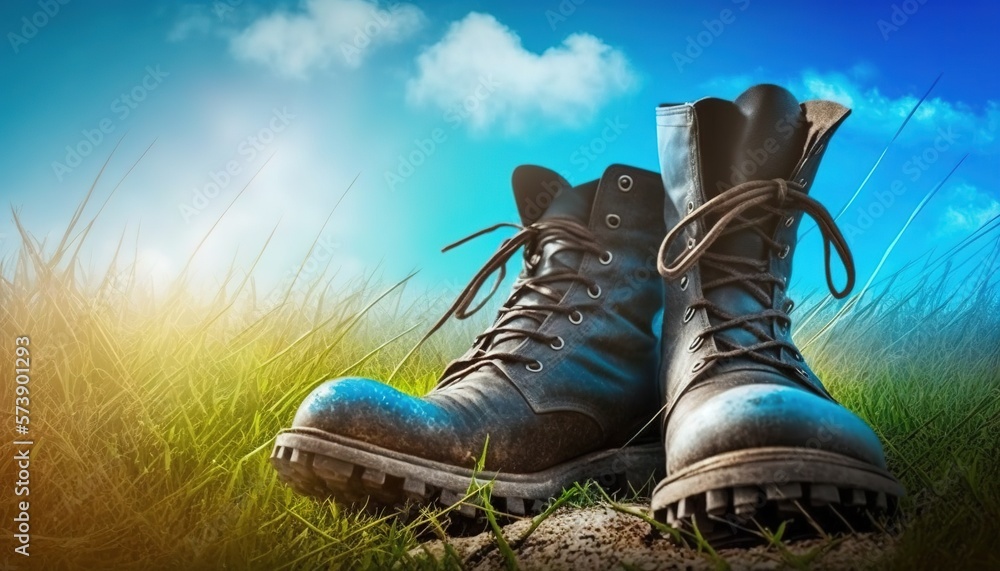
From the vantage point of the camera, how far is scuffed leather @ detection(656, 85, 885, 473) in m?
1.52

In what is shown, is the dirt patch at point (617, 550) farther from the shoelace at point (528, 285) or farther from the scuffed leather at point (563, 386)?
the shoelace at point (528, 285)

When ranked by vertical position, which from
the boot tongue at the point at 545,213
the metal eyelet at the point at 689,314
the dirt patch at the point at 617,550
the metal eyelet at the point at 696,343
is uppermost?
the boot tongue at the point at 545,213

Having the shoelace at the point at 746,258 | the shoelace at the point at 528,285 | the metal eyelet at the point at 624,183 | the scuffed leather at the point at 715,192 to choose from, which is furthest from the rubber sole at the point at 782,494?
the metal eyelet at the point at 624,183

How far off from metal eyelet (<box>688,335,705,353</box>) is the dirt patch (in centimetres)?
38

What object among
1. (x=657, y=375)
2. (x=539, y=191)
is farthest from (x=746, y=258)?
(x=539, y=191)

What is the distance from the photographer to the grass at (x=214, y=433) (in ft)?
4.43

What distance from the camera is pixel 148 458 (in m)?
1.74

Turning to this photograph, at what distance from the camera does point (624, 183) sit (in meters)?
1.98

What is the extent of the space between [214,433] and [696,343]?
117 centimetres

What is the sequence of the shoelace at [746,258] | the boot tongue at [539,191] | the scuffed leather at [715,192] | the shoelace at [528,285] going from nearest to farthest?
the scuffed leather at [715,192], the shoelace at [746,258], the shoelace at [528,285], the boot tongue at [539,191]

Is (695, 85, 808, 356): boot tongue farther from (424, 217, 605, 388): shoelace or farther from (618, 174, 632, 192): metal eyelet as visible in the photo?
(424, 217, 605, 388): shoelace

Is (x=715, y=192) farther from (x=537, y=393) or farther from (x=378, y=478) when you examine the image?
(x=378, y=478)

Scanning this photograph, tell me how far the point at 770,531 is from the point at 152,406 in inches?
56.7

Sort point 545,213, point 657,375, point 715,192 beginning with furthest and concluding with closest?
1. point 545,213
2. point 657,375
3. point 715,192
